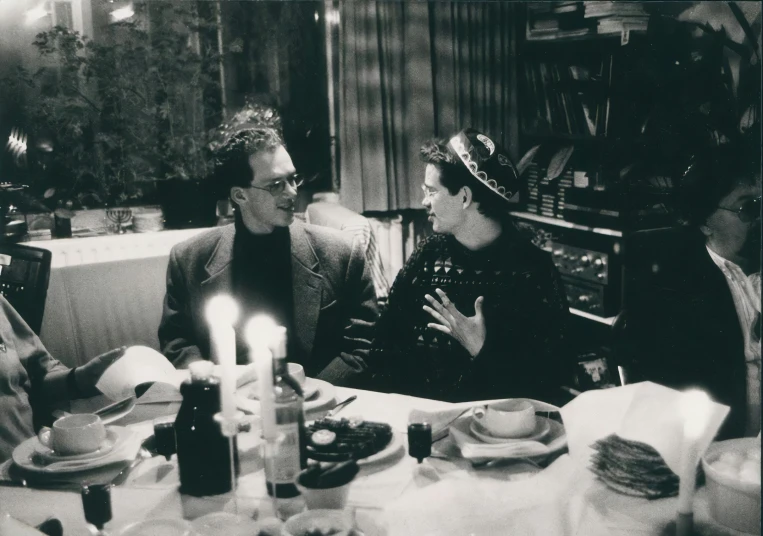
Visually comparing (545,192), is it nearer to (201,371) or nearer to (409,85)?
(409,85)

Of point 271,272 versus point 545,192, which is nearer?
point 271,272

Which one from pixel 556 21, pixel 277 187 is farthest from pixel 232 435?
pixel 556 21

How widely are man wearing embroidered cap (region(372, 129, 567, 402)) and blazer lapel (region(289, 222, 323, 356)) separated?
0.70ft

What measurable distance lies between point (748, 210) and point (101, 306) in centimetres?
217

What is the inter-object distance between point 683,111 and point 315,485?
1802 millimetres

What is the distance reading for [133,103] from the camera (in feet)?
11.3

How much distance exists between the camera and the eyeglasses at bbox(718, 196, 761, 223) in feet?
6.12

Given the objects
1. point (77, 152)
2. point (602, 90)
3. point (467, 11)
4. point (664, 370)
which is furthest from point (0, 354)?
point (467, 11)

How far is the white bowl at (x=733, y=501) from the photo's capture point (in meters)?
0.98

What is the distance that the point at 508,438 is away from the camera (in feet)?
4.12

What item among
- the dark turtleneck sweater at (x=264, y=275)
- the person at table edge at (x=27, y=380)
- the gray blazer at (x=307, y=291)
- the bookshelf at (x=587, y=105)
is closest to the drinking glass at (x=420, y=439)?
the person at table edge at (x=27, y=380)

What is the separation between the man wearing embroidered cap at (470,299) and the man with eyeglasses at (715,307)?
249 mm

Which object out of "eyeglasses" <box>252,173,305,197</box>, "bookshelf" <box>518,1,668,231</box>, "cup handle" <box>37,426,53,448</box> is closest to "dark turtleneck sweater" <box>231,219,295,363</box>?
"eyeglasses" <box>252,173,305,197</box>

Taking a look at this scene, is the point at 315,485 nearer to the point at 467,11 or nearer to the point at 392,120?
the point at 392,120
